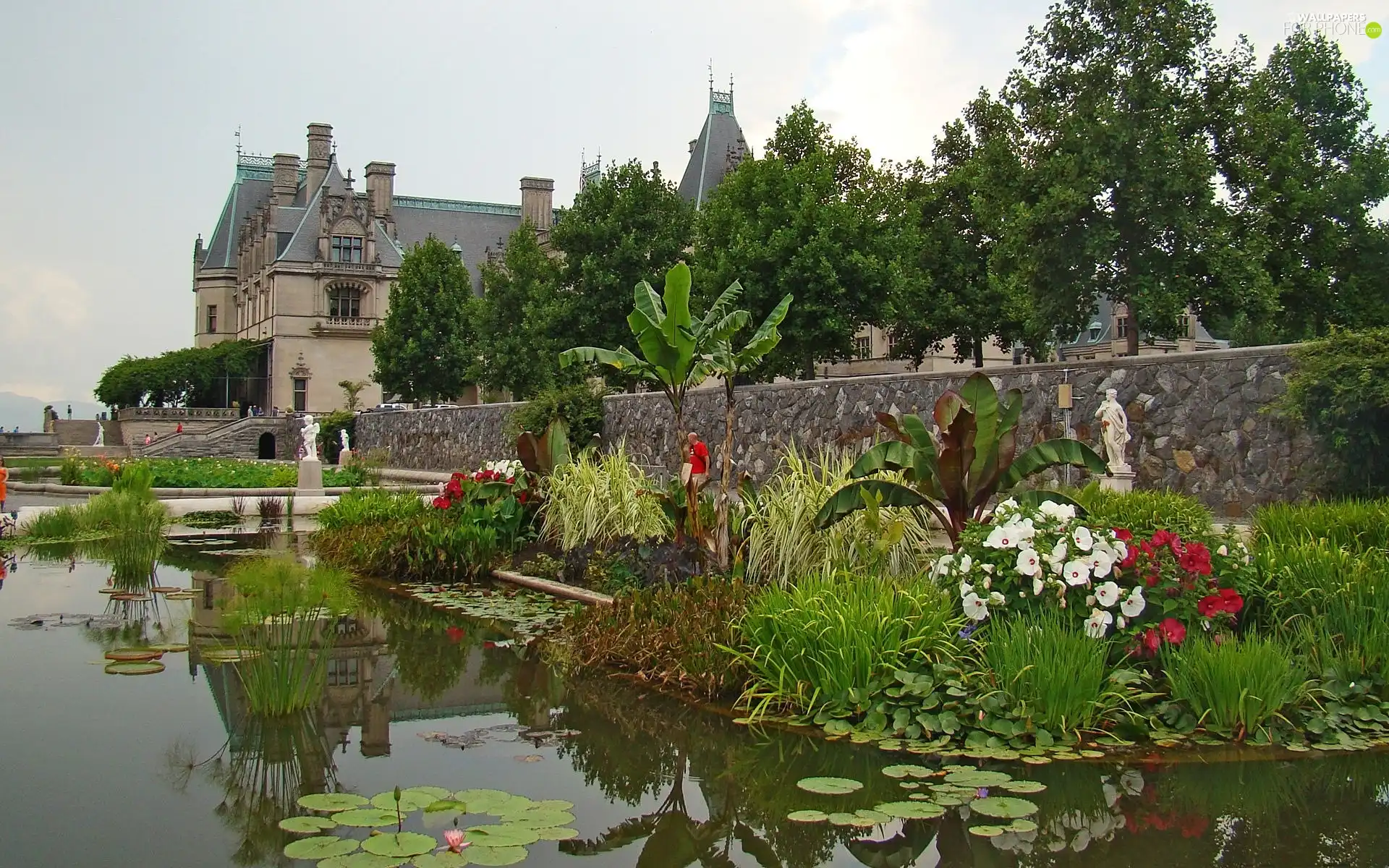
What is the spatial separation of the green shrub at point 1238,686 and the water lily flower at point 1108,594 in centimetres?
51

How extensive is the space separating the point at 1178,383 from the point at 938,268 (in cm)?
2405

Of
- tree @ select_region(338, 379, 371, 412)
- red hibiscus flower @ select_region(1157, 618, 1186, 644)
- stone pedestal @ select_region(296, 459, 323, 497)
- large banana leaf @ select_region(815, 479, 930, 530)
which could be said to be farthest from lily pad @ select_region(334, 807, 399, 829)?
tree @ select_region(338, 379, 371, 412)

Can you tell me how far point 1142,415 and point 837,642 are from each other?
37.8 feet

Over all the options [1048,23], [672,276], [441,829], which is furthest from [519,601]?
[1048,23]

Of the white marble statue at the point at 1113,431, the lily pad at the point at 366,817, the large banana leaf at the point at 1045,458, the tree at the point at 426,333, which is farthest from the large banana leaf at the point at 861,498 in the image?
the tree at the point at 426,333

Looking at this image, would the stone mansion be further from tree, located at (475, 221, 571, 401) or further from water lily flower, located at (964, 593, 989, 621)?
water lily flower, located at (964, 593, 989, 621)

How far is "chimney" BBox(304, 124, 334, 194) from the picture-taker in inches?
3056

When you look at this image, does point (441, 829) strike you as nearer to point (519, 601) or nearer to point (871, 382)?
point (519, 601)

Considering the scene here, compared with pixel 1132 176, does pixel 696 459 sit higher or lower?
lower

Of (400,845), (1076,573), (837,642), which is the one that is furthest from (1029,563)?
(400,845)

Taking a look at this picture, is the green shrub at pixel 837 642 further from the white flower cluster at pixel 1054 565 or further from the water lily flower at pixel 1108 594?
the water lily flower at pixel 1108 594

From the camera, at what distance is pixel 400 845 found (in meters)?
4.59

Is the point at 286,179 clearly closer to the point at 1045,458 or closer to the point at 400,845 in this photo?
the point at 1045,458

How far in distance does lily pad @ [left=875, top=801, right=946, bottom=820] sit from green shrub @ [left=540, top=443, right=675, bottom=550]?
257 inches
